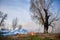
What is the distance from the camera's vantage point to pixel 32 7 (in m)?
1.94

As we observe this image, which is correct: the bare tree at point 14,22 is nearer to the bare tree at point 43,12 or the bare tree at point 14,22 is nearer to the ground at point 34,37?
the ground at point 34,37

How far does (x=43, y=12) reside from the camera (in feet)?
6.36

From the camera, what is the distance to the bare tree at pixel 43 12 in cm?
194

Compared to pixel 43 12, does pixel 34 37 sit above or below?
below

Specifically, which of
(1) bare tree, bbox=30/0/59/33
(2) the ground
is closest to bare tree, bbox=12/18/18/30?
(2) the ground

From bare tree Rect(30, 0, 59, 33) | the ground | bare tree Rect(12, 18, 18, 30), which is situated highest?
bare tree Rect(30, 0, 59, 33)

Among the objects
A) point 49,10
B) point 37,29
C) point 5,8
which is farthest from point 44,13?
point 5,8

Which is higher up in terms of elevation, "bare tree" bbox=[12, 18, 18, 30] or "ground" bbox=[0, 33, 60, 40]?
"bare tree" bbox=[12, 18, 18, 30]

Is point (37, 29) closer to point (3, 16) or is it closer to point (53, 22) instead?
point (53, 22)

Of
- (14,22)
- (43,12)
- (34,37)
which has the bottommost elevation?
(34,37)

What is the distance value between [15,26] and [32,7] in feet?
1.16

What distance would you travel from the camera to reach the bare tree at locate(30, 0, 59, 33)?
1.94 meters

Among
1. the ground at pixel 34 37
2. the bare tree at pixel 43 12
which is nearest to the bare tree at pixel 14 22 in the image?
the ground at pixel 34 37

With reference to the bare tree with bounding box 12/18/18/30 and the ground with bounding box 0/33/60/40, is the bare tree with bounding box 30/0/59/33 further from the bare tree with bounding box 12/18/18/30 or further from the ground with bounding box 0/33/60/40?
the bare tree with bounding box 12/18/18/30
